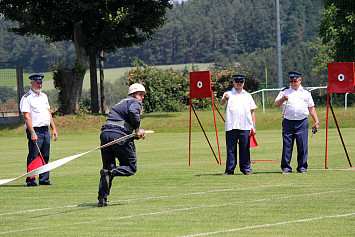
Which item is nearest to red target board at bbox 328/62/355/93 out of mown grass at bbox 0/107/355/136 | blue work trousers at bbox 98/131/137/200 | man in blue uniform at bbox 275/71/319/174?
man in blue uniform at bbox 275/71/319/174

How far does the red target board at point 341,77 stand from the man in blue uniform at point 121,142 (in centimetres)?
660

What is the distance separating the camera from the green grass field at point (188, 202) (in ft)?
25.3

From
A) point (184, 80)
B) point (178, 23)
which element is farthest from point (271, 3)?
point (184, 80)

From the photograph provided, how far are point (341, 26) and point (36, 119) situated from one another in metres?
36.2

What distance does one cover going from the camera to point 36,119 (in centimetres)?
1251

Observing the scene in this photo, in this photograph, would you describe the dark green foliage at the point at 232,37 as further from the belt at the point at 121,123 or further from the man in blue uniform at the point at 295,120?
the belt at the point at 121,123

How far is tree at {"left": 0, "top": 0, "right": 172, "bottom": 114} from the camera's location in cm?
3616

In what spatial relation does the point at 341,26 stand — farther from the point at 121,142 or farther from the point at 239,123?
the point at 121,142

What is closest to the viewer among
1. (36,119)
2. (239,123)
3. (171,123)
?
(36,119)

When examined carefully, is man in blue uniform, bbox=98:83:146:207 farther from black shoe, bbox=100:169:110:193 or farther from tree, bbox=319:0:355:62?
tree, bbox=319:0:355:62

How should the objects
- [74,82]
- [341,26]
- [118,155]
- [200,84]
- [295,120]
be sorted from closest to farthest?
[118,155] < [295,120] < [200,84] < [74,82] < [341,26]

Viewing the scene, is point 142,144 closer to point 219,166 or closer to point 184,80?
point 219,166

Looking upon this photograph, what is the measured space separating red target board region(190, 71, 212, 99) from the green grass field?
6.21ft

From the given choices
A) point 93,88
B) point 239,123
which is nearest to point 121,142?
point 239,123
